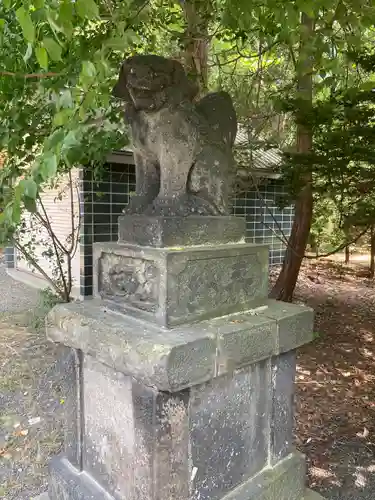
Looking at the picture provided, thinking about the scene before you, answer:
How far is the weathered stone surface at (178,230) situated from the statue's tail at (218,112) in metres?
0.45

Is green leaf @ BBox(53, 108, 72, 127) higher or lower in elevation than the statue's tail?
lower

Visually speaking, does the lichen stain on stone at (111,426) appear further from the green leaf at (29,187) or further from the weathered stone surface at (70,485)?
the green leaf at (29,187)

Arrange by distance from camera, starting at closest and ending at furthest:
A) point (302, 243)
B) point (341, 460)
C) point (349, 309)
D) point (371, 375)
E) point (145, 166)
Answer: point (145, 166)
point (341, 460)
point (371, 375)
point (302, 243)
point (349, 309)

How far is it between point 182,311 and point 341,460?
220 cm

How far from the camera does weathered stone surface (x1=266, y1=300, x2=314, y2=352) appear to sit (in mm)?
1989

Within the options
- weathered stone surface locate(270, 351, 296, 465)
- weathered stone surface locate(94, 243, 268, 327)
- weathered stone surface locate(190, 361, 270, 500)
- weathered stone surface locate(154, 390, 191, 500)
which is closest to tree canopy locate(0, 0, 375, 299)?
weathered stone surface locate(94, 243, 268, 327)

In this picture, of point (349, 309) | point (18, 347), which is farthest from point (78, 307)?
point (349, 309)

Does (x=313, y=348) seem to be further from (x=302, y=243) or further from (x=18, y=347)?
(x=18, y=347)

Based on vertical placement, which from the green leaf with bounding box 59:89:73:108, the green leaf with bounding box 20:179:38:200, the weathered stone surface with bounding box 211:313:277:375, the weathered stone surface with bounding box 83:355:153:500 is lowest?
the weathered stone surface with bounding box 83:355:153:500

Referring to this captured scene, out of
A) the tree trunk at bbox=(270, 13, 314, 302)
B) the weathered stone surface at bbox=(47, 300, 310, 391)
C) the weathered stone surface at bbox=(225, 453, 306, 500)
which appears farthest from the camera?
the tree trunk at bbox=(270, 13, 314, 302)

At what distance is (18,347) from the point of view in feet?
17.3

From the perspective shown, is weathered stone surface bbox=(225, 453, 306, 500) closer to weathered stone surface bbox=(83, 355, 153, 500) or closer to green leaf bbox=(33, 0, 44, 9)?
weathered stone surface bbox=(83, 355, 153, 500)

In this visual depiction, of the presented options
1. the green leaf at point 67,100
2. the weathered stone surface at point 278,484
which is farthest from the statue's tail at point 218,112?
the weathered stone surface at point 278,484

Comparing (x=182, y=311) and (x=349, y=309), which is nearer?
(x=182, y=311)
